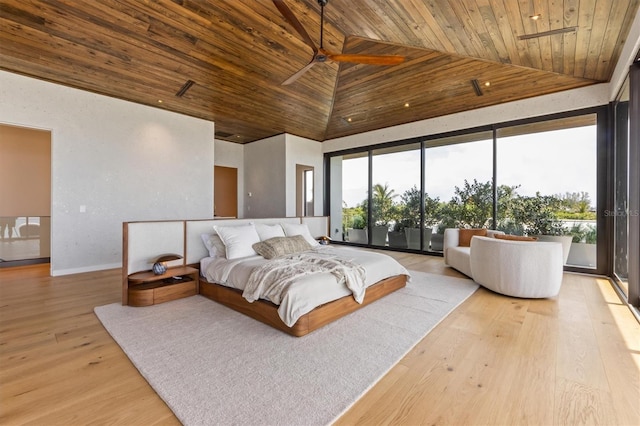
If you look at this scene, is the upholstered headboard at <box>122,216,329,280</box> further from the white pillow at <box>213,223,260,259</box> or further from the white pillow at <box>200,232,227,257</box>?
the white pillow at <box>213,223,260,259</box>

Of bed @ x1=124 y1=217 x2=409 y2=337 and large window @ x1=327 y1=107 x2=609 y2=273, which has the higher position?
large window @ x1=327 y1=107 x2=609 y2=273

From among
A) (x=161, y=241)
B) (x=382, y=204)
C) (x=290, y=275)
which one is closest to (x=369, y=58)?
(x=290, y=275)

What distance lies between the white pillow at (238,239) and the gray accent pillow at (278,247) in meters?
0.11

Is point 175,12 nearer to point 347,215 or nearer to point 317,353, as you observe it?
point 317,353

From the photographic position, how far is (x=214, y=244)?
12.6ft

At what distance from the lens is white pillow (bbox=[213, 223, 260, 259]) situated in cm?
361

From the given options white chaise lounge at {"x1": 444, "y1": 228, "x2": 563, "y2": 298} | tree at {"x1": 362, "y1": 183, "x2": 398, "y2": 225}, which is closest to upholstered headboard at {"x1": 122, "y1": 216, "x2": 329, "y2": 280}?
white chaise lounge at {"x1": 444, "y1": 228, "x2": 563, "y2": 298}

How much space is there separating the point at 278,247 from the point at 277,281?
3.24 ft

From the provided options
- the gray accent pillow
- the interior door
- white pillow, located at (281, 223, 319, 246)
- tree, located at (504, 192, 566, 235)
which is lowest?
the gray accent pillow

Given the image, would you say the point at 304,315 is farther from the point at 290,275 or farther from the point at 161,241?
the point at 161,241

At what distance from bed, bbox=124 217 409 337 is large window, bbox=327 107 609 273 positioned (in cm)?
306

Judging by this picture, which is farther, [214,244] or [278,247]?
[214,244]

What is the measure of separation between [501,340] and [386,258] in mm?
1565

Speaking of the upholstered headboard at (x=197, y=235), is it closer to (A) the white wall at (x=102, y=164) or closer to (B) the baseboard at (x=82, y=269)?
(A) the white wall at (x=102, y=164)
